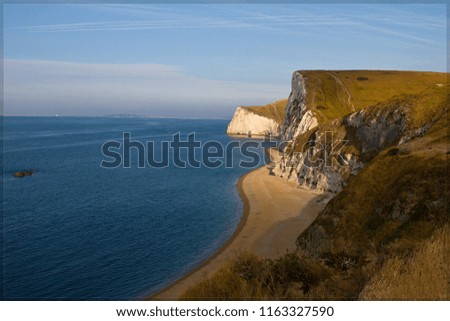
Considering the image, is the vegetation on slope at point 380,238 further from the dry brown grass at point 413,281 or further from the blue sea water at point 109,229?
the blue sea water at point 109,229

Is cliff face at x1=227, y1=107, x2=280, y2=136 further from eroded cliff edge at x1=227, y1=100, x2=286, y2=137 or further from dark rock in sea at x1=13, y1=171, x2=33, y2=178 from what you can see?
dark rock in sea at x1=13, y1=171, x2=33, y2=178

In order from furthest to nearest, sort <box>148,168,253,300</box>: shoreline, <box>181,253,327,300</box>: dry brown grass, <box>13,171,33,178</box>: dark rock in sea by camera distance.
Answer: <box>13,171,33,178</box>: dark rock in sea → <box>148,168,253,300</box>: shoreline → <box>181,253,327,300</box>: dry brown grass

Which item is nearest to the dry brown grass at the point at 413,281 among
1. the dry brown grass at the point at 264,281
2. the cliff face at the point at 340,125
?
the dry brown grass at the point at 264,281

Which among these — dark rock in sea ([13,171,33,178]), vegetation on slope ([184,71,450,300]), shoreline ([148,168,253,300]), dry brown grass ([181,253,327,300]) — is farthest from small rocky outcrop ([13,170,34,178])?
dry brown grass ([181,253,327,300])

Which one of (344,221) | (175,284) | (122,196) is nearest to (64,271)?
(175,284)

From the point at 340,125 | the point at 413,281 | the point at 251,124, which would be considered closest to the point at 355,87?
the point at 340,125

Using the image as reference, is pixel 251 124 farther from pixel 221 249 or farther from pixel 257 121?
pixel 221 249
